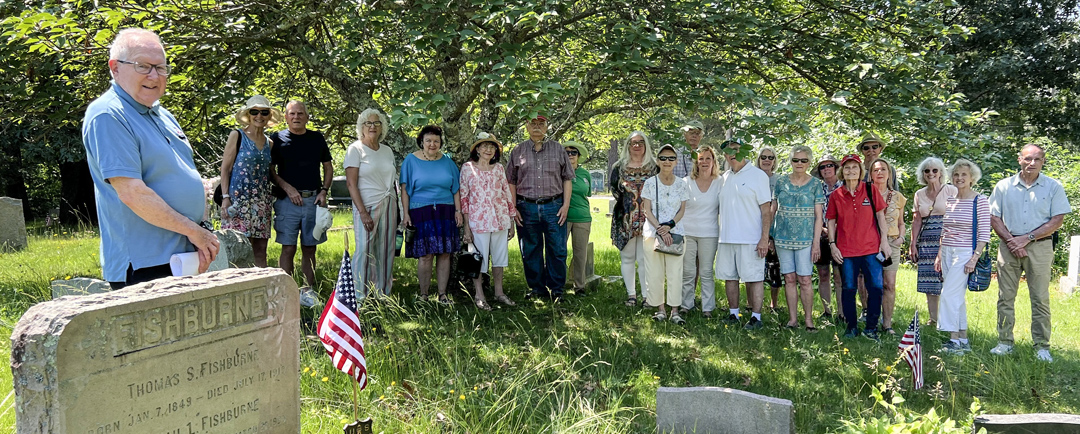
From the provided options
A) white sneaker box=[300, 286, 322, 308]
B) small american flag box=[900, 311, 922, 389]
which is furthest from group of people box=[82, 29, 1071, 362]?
small american flag box=[900, 311, 922, 389]

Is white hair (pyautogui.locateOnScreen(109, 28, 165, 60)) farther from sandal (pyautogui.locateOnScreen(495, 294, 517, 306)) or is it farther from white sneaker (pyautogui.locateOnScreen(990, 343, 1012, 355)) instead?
white sneaker (pyautogui.locateOnScreen(990, 343, 1012, 355))

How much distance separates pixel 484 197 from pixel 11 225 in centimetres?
943

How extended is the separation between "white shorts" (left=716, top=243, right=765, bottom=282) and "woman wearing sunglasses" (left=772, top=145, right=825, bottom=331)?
0.24m

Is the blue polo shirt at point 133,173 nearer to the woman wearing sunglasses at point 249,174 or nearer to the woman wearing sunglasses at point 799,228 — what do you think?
the woman wearing sunglasses at point 249,174

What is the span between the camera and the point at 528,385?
175 inches

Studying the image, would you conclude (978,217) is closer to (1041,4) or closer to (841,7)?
Result: (841,7)

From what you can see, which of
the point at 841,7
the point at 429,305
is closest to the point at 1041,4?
the point at 841,7

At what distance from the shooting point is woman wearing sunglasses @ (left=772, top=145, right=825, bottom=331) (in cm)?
639

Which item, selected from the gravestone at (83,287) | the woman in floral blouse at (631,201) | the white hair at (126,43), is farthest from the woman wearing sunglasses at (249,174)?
the woman in floral blouse at (631,201)

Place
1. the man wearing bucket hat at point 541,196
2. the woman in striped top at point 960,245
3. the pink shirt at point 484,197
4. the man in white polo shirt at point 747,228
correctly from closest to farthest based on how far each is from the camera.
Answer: the woman in striped top at point 960,245 → the man in white polo shirt at point 747,228 → the pink shirt at point 484,197 → the man wearing bucket hat at point 541,196

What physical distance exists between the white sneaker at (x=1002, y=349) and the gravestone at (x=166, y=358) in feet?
19.2

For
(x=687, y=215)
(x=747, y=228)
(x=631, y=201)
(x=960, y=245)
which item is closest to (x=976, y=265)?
(x=960, y=245)

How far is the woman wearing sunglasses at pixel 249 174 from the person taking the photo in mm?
6172

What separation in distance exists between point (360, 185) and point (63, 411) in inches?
173
